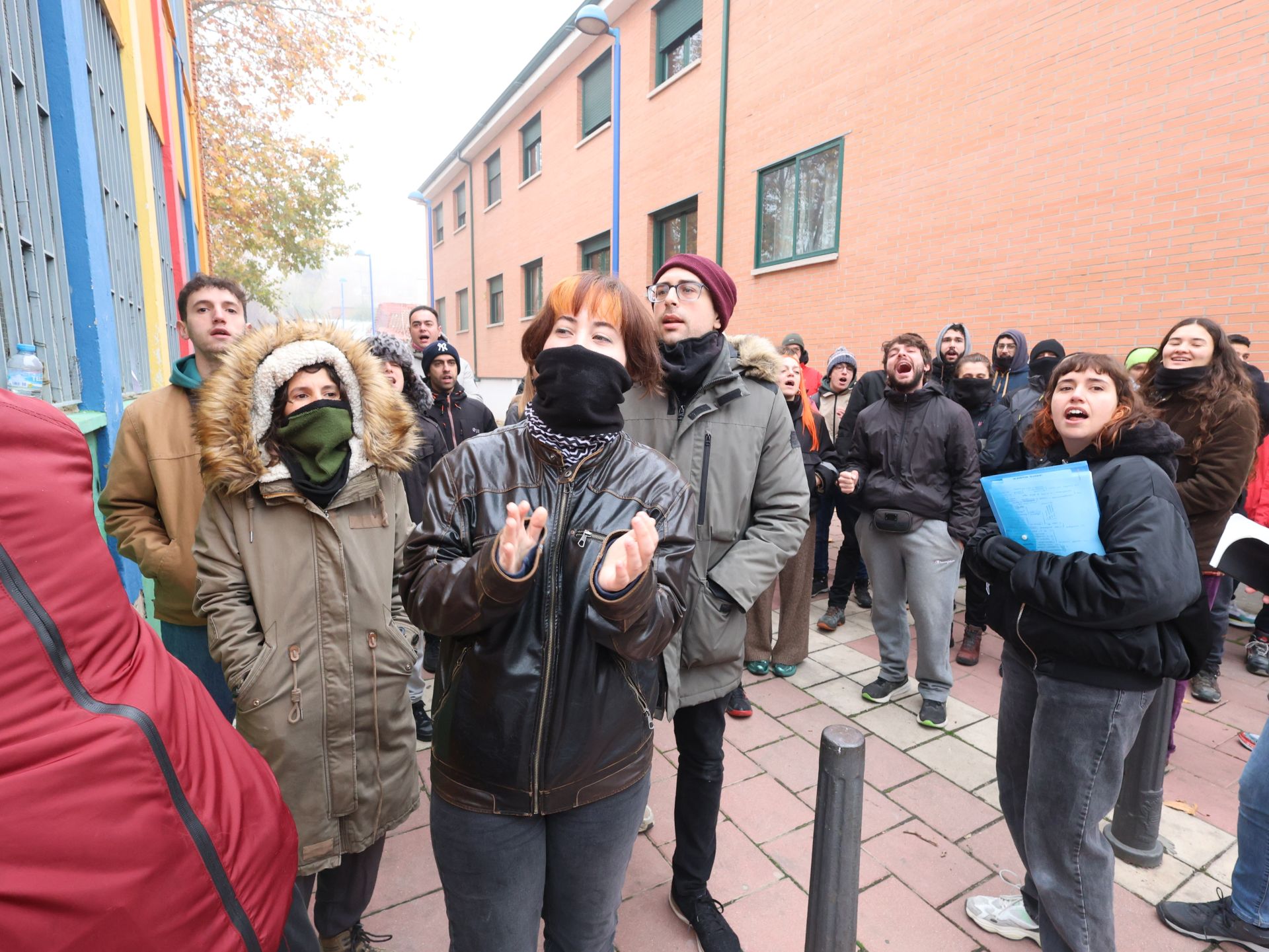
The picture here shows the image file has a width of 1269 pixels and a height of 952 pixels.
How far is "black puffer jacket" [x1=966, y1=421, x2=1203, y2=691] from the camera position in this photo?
1850 millimetres

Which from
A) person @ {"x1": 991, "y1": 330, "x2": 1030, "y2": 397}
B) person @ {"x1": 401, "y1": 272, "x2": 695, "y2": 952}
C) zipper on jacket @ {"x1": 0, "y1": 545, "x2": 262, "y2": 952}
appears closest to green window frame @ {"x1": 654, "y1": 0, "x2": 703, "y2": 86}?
person @ {"x1": 991, "y1": 330, "x2": 1030, "y2": 397}

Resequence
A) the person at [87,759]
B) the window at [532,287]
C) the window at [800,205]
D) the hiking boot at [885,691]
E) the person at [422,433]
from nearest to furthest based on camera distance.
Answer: the person at [87,759] → the person at [422,433] → the hiking boot at [885,691] → the window at [800,205] → the window at [532,287]

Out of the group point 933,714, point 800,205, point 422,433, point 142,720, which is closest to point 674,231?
point 800,205

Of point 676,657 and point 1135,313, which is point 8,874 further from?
point 1135,313

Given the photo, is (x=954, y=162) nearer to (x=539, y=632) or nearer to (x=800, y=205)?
(x=800, y=205)

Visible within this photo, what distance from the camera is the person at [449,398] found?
181 inches

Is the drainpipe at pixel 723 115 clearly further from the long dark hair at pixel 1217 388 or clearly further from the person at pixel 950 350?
the long dark hair at pixel 1217 388

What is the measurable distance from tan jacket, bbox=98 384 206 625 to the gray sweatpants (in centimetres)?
360

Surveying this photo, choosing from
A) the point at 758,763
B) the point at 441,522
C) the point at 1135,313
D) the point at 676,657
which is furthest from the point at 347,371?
the point at 1135,313

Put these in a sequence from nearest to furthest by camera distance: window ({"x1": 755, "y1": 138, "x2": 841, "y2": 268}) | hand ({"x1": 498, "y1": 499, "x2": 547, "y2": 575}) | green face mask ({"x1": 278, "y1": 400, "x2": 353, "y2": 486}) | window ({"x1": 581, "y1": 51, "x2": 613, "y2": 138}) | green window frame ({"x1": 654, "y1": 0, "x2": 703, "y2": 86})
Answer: hand ({"x1": 498, "y1": 499, "x2": 547, "y2": 575})
green face mask ({"x1": 278, "y1": 400, "x2": 353, "y2": 486})
window ({"x1": 755, "y1": 138, "x2": 841, "y2": 268})
green window frame ({"x1": 654, "y1": 0, "x2": 703, "y2": 86})
window ({"x1": 581, "y1": 51, "x2": 613, "y2": 138})

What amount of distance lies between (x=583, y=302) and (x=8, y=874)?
143cm

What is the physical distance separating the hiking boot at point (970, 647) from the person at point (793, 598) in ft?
3.81

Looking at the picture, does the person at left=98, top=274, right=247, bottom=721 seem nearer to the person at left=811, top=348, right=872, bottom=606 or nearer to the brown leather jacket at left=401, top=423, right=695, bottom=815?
the brown leather jacket at left=401, top=423, right=695, bottom=815

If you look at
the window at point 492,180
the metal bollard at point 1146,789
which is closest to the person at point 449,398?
the metal bollard at point 1146,789
